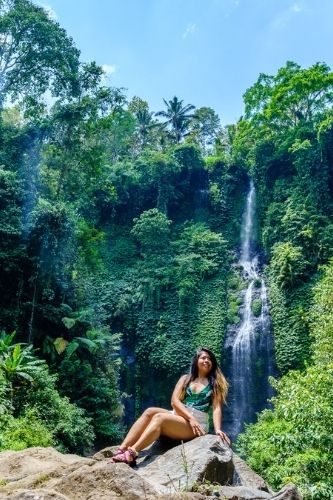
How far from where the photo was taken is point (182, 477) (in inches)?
131

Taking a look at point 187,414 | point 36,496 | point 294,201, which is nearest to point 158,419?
point 187,414

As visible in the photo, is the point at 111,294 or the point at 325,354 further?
the point at 111,294

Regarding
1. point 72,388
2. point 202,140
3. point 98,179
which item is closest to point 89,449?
point 72,388

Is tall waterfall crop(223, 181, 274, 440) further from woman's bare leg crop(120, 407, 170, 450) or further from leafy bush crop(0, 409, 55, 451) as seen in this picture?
woman's bare leg crop(120, 407, 170, 450)

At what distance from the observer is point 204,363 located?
440cm

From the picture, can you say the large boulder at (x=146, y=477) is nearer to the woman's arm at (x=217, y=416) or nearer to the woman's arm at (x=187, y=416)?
the woman's arm at (x=187, y=416)

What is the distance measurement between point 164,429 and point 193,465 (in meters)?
0.63

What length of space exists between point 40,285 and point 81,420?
503cm

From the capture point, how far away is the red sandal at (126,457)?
3.45m

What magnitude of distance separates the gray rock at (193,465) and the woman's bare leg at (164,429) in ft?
0.45

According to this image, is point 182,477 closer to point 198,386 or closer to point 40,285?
point 198,386

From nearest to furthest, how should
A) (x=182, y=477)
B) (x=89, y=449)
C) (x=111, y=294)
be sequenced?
(x=182, y=477) < (x=89, y=449) < (x=111, y=294)

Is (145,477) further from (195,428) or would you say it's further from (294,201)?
(294,201)

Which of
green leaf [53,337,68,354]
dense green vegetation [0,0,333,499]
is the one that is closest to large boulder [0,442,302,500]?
dense green vegetation [0,0,333,499]
